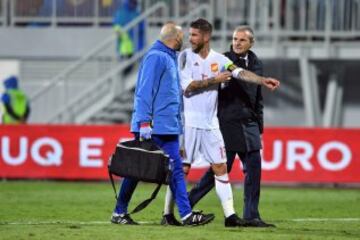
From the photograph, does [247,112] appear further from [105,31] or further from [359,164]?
[105,31]

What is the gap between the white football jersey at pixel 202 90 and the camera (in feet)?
41.3

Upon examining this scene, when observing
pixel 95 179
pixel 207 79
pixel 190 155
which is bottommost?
pixel 95 179

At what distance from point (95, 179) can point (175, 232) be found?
10757 mm

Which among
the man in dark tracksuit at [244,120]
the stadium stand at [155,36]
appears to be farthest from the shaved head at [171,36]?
the stadium stand at [155,36]

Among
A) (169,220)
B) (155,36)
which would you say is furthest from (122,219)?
(155,36)

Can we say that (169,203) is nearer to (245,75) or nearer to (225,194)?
(225,194)

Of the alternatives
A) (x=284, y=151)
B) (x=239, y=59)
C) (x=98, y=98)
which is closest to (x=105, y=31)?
(x=98, y=98)

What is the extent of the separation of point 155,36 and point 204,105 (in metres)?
12.8

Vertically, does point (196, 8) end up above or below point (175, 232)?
above

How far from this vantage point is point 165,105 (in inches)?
480

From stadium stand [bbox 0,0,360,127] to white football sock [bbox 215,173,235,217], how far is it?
11.9 meters

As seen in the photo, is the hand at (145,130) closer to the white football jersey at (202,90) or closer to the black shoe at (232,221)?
the white football jersey at (202,90)

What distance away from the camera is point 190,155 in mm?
12711

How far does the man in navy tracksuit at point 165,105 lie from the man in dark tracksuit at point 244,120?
0.76 metres
